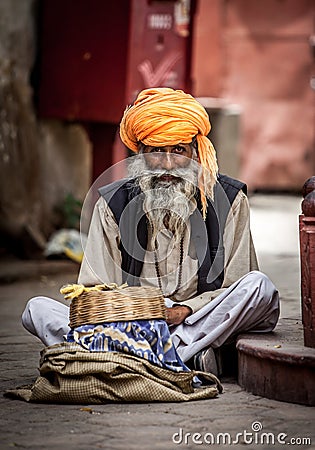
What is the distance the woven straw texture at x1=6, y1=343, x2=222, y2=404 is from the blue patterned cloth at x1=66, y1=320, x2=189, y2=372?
4cm

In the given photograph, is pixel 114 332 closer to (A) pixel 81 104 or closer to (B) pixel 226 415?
(B) pixel 226 415

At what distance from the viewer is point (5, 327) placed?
6473 mm

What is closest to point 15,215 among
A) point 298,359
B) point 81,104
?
point 81,104

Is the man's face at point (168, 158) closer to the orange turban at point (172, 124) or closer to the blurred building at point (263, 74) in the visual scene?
the orange turban at point (172, 124)

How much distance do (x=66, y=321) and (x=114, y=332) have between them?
0.45 m

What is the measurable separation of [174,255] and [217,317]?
39 centimetres

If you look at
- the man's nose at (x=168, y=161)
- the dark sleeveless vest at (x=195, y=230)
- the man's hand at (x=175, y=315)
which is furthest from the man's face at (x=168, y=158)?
the man's hand at (x=175, y=315)

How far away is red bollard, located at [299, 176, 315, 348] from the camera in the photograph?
4.55 m

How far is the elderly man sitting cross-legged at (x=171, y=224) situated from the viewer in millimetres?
5074

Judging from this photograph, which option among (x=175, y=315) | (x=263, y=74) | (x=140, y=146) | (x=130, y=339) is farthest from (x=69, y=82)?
(x=130, y=339)

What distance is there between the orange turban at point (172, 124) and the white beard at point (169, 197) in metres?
0.07

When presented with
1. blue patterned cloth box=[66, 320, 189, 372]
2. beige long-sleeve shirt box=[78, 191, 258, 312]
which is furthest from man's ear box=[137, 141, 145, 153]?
blue patterned cloth box=[66, 320, 189, 372]
